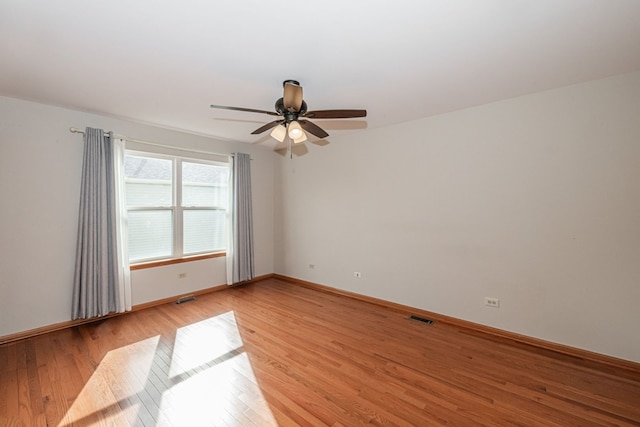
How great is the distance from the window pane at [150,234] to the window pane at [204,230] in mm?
257

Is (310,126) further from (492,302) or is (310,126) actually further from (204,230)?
(204,230)

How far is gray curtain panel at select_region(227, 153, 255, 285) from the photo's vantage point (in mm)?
4617

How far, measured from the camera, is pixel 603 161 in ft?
→ 7.95

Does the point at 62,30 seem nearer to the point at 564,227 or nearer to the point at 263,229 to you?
the point at 263,229

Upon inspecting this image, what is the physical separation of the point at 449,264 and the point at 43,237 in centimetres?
485

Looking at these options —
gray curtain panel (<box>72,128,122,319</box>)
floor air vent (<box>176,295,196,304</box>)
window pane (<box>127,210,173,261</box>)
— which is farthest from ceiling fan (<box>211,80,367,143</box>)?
floor air vent (<box>176,295,196,304</box>)

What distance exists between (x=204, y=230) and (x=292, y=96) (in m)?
3.23

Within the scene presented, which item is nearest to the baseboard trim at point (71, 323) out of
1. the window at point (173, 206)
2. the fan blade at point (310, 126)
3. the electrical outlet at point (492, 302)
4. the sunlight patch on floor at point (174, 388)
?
the window at point (173, 206)

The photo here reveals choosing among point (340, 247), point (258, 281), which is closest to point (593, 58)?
point (340, 247)

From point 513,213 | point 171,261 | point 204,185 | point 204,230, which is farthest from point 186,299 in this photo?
point 513,213

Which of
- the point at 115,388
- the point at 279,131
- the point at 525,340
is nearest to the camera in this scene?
the point at 115,388

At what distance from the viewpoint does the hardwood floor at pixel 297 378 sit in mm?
1800

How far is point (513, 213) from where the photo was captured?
285cm

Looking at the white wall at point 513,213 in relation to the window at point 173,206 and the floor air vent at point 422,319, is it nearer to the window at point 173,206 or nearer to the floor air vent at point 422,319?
the floor air vent at point 422,319
